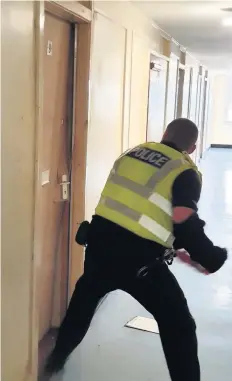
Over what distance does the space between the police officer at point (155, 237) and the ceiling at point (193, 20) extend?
235 centimetres

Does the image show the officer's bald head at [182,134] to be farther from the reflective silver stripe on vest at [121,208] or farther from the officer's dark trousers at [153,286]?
the officer's dark trousers at [153,286]

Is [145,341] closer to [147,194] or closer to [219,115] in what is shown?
[147,194]

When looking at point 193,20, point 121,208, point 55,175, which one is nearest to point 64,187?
point 55,175

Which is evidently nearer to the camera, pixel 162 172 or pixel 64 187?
pixel 162 172

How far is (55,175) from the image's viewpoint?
134 inches

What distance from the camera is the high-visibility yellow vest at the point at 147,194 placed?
250cm

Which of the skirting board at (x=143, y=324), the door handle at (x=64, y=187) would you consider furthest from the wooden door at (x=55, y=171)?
the skirting board at (x=143, y=324)

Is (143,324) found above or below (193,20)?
below

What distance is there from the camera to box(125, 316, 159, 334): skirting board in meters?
3.71

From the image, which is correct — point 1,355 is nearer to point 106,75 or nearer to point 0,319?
point 0,319

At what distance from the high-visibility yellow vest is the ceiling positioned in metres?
2.31

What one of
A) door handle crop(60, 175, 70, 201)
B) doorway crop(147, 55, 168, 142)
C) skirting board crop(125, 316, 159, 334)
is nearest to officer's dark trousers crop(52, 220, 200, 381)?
door handle crop(60, 175, 70, 201)

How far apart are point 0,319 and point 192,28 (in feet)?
15.7

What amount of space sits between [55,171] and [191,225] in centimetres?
121
